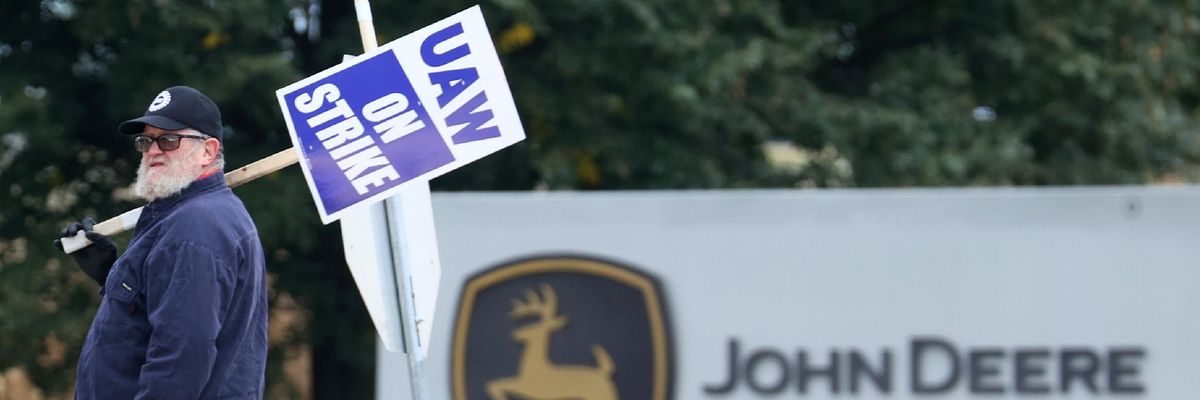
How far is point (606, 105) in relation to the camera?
8445 millimetres

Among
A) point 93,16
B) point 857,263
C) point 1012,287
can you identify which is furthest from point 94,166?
point 1012,287

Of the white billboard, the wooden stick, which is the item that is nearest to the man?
the wooden stick

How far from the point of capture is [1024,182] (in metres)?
9.52

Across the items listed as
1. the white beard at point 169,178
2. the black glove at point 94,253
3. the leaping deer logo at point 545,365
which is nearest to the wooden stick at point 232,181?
the black glove at point 94,253

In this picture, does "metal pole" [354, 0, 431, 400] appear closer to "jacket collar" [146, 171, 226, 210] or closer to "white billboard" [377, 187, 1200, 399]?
"jacket collar" [146, 171, 226, 210]

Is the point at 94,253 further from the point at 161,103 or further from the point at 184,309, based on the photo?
the point at 184,309

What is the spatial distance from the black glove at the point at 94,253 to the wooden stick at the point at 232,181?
0.01 m

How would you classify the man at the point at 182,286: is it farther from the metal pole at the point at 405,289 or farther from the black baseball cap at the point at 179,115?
the metal pole at the point at 405,289

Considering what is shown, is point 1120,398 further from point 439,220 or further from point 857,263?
point 439,220

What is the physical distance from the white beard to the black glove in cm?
31

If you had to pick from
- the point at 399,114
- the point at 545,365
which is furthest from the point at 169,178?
the point at 545,365

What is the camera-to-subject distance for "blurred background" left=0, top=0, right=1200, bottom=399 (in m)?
7.93

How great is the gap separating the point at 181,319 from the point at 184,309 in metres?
0.02

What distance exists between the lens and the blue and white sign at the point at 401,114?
138 inches
